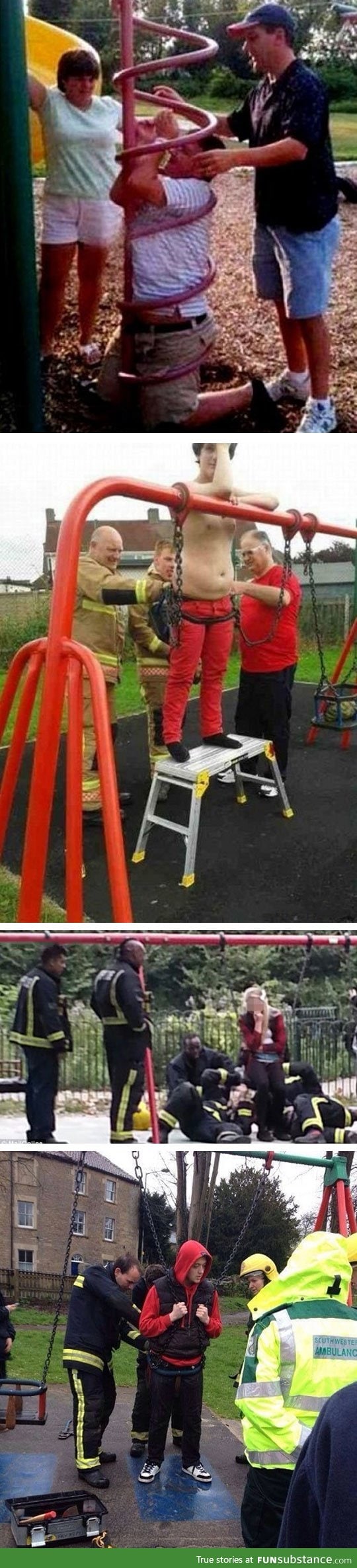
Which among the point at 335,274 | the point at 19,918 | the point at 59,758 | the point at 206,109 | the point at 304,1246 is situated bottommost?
the point at 304,1246

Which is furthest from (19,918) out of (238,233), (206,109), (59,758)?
(206,109)

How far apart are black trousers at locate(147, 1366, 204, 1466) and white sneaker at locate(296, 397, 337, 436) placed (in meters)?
1.95

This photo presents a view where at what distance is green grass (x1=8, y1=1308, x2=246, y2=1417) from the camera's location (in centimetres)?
279

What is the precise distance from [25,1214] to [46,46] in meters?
2.29

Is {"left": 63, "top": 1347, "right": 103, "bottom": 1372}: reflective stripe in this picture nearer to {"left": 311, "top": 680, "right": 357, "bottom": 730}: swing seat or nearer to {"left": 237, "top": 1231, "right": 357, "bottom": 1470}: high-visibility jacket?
{"left": 237, "top": 1231, "right": 357, "bottom": 1470}: high-visibility jacket

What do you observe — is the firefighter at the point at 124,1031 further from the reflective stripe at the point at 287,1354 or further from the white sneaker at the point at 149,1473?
the white sneaker at the point at 149,1473

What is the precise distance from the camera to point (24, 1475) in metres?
2.77

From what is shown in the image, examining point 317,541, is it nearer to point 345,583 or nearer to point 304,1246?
point 345,583

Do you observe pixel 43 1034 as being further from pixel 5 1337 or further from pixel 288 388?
pixel 288 388

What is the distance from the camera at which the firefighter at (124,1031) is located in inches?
113

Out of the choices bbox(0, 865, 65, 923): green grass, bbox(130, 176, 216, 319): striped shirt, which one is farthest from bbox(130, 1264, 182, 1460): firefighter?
bbox(130, 176, 216, 319): striped shirt

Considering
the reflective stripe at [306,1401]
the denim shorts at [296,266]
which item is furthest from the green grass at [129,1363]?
the denim shorts at [296,266]

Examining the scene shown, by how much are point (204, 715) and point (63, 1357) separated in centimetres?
135

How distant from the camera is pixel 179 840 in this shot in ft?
9.53
